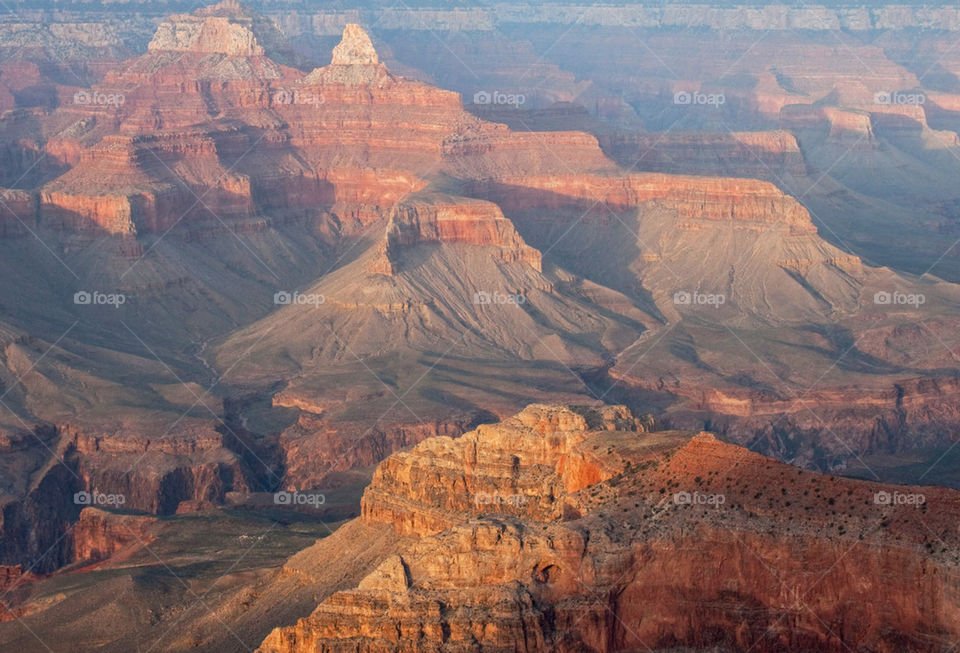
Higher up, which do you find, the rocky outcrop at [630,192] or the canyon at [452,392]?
the rocky outcrop at [630,192]

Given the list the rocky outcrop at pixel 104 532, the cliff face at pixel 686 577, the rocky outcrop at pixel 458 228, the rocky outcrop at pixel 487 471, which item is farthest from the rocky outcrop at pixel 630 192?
the cliff face at pixel 686 577

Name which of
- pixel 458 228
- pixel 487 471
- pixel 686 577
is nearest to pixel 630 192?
pixel 458 228

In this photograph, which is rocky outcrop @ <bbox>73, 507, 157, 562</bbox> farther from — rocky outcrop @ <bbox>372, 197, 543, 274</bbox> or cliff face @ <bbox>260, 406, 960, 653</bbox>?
rocky outcrop @ <bbox>372, 197, 543, 274</bbox>

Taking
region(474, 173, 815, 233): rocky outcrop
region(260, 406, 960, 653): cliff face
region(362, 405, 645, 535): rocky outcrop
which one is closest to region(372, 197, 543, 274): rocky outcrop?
region(474, 173, 815, 233): rocky outcrop

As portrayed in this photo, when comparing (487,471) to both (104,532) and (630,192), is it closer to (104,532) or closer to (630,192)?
(104,532)

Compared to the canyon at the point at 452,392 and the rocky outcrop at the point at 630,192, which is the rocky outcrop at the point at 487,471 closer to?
the canyon at the point at 452,392

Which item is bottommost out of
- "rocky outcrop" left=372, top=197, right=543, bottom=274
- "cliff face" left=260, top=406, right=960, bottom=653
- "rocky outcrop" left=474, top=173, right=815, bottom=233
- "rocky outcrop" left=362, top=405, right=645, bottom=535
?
"cliff face" left=260, top=406, right=960, bottom=653

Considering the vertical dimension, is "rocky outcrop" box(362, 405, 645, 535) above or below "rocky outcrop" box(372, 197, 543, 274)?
below

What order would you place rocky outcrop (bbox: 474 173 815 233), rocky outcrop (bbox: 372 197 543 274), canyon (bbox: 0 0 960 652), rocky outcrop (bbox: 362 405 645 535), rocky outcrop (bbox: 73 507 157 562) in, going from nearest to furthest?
canyon (bbox: 0 0 960 652) → rocky outcrop (bbox: 362 405 645 535) → rocky outcrop (bbox: 73 507 157 562) → rocky outcrop (bbox: 372 197 543 274) → rocky outcrop (bbox: 474 173 815 233)

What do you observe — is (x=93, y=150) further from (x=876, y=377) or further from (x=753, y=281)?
(x=876, y=377)
